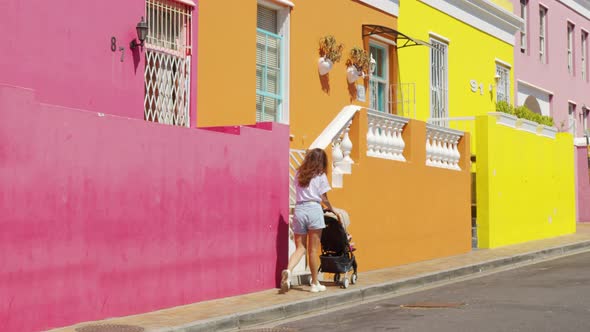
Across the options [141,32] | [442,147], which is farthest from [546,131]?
[141,32]

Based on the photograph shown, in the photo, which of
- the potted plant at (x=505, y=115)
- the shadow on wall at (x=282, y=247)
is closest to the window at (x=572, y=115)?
the potted plant at (x=505, y=115)

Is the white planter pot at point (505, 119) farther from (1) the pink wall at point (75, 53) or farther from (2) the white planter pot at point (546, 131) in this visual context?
(1) the pink wall at point (75, 53)

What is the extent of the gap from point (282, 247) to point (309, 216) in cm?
83

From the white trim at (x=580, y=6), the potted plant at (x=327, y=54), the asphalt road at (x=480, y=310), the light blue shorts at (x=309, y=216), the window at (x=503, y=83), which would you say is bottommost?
the asphalt road at (x=480, y=310)

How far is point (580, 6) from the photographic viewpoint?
100 ft

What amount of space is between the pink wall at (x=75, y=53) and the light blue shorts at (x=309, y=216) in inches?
93.9

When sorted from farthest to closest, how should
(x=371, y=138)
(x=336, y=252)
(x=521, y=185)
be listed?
(x=521, y=185)
(x=371, y=138)
(x=336, y=252)

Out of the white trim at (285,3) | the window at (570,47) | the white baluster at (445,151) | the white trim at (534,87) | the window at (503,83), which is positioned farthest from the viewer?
the window at (570,47)

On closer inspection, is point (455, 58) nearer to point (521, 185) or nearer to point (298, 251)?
point (521, 185)

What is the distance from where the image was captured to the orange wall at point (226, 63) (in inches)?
518

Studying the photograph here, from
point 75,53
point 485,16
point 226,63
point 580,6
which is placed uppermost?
point 580,6

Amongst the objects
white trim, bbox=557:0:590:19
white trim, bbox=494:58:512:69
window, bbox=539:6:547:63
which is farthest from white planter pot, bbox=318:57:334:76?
white trim, bbox=557:0:590:19

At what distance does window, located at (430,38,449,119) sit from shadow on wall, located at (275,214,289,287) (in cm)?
866

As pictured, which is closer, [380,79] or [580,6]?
[380,79]
